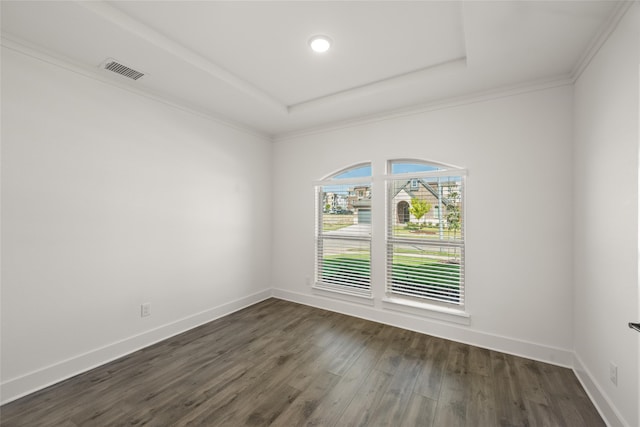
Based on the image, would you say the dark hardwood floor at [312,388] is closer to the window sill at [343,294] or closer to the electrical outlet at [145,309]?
the electrical outlet at [145,309]

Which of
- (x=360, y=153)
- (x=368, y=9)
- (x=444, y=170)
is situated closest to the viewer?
(x=368, y=9)

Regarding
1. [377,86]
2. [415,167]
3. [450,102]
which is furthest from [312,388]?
[450,102]

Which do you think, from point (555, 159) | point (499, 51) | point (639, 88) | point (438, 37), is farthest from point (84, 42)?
point (555, 159)

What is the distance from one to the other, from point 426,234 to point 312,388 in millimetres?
2098

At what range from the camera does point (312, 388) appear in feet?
7.13

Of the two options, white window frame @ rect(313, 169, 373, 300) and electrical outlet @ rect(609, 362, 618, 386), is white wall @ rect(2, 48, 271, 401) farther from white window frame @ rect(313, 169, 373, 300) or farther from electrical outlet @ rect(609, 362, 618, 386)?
electrical outlet @ rect(609, 362, 618, 386)

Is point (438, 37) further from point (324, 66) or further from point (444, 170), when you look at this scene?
point (444, 170)

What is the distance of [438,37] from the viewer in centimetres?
213

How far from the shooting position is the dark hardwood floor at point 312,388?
1859mm

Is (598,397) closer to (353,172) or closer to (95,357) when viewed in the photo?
(353,172)

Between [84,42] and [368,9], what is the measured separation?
2.17m

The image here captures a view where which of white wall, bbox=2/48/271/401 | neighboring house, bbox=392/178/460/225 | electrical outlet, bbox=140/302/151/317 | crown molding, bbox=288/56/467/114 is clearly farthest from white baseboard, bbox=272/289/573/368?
crown molding, bbox=288/56/467/114

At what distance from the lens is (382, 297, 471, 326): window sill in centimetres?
296

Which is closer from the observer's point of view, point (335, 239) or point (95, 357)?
point (95, 357)
